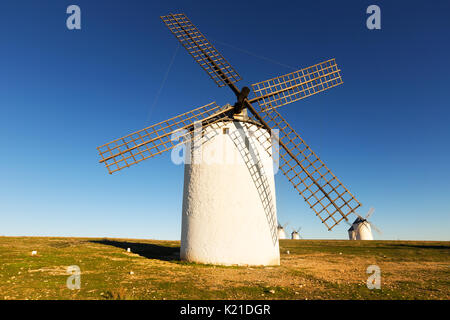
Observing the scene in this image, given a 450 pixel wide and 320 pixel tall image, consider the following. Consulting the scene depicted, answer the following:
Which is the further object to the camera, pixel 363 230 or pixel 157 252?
pixel 363 230

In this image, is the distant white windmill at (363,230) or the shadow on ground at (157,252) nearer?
the shadow on ground at (157,252)

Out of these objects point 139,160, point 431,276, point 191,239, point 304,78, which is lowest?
point 431,276

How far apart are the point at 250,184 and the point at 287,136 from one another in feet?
13.9

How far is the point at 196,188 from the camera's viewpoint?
1367 centimetres

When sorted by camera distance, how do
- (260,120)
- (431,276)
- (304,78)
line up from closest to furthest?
(431,276)
(260,120)
(304,78)

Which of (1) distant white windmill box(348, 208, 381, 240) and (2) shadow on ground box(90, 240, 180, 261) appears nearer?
(2) shadow on ground box(90, 240, 180, 261)

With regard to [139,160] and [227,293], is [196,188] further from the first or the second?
[227,293]

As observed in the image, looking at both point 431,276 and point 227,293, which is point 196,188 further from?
point 431,276

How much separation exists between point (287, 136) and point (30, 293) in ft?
44.4
